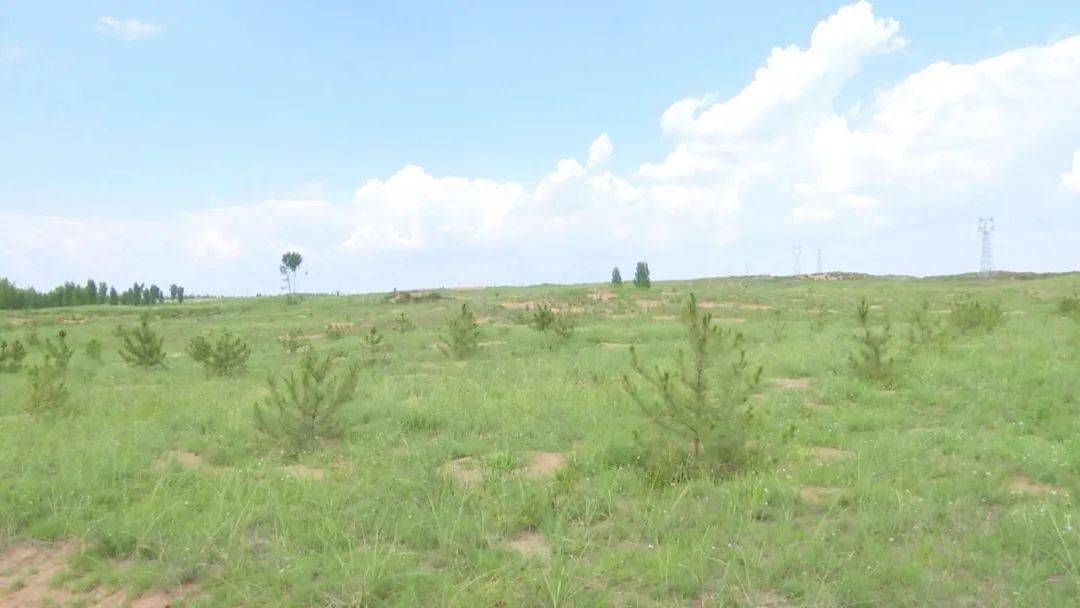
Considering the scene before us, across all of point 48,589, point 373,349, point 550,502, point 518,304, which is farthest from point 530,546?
point 518,304

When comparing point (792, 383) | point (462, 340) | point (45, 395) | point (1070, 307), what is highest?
point (1070, 307)

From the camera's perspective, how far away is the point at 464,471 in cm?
621

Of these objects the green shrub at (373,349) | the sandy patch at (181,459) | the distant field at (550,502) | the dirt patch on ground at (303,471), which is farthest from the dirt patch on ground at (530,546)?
the green shrub at (373,349)

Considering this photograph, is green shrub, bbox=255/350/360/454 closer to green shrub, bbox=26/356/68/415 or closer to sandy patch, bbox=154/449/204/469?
sandy patch, bbox=154/449/204/469

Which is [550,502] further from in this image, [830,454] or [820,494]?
[830,454]

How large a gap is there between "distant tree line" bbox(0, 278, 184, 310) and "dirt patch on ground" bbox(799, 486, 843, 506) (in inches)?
2412

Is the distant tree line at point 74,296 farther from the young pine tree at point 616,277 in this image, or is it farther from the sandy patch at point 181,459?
the sandy patch at point 181,459

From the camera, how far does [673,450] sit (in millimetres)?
5898

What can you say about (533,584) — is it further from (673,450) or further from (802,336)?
(802,336)

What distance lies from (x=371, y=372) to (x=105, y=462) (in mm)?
6628

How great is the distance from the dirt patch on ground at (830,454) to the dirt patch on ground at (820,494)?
29.8 inches

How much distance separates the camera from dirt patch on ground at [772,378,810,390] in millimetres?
9819

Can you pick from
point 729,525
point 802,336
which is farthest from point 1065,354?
point 729,525

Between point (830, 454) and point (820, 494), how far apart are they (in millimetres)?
1346
